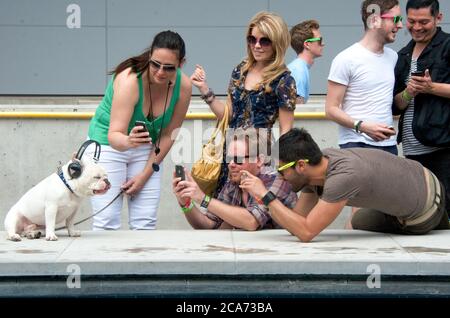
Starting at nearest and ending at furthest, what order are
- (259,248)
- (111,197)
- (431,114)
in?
(259,248)
(111,197)
(431,114)

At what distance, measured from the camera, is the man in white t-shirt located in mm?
6082

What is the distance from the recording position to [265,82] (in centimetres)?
569

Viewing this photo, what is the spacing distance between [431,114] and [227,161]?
4.28ft

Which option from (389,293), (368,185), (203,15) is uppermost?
(203,15)

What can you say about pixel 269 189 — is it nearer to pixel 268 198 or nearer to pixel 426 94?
pixel 268 198

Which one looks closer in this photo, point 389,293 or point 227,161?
point 389,293

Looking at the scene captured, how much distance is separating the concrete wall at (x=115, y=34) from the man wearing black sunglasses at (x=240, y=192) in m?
3.95

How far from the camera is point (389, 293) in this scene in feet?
15.1

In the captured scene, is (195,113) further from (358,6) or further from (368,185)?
(368,185)

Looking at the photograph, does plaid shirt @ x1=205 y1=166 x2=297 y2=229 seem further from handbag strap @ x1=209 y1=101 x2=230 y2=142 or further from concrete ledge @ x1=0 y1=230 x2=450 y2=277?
concrete ledge @ x1=0 y1=230 x2=450 y2=277

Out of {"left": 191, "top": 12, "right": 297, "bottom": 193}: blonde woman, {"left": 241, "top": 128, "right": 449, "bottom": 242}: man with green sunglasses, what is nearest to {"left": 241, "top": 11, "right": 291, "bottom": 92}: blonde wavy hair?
{"left": 191, "top": 12, "right": 297, "bottom": 193}: blonde woman

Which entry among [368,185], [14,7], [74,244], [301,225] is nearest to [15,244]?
[74,244]

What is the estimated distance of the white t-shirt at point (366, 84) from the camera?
6090 mm

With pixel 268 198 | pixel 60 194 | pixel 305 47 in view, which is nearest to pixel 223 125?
pixel 268 198
